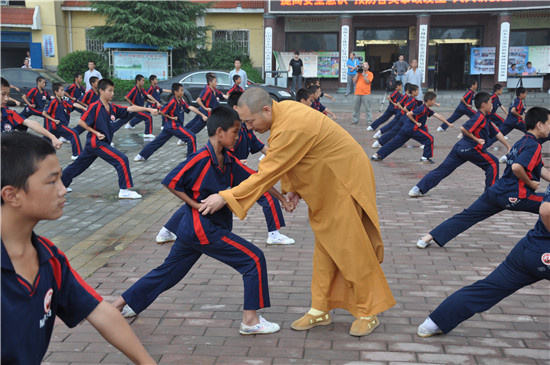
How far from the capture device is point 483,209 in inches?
227

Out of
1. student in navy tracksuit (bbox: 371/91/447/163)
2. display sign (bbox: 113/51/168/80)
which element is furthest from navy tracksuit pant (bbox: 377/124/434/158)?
display sign (bbox: 113/51/168/80)

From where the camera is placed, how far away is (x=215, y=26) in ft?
96.9

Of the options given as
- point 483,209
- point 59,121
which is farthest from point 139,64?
point 483,209

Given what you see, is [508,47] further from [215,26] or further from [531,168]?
[531,168]

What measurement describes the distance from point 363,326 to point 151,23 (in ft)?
81.6

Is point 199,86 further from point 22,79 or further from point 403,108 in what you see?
point 403,108

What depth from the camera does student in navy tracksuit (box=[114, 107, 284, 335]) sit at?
408cm

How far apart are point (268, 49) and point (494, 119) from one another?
1563 cm

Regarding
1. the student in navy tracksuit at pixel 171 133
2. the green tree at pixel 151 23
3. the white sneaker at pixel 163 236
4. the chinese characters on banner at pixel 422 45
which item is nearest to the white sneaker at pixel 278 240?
the white sneaker at pixel 163 236

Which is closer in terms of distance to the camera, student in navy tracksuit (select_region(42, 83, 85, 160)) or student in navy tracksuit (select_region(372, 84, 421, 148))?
student in navy tracksuit (select_region(42, 83, 85, 160))

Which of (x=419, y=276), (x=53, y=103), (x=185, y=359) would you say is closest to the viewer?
(x=185, y=359)

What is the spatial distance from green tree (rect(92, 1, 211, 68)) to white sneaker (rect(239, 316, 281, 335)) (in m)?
24.4

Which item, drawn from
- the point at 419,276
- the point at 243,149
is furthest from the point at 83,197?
the point at 419,276

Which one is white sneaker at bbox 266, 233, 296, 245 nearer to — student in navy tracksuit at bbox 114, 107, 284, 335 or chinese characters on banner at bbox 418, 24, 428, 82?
student in navy tracksuit at bbox 114, 107, 284, 335
